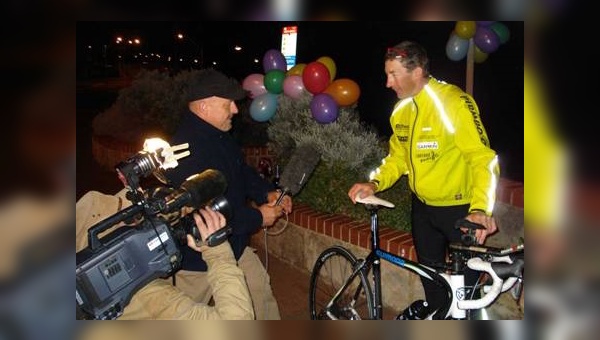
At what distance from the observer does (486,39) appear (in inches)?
247

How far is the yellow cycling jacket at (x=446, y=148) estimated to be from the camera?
283cm

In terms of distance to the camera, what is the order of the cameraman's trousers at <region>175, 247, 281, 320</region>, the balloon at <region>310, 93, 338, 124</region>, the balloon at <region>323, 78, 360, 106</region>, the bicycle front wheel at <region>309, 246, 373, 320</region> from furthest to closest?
the balloon at <region>323, 78, 360, 106</region> < the balloon at <region>310, 93, 338, 124</region> < the bicycle front wheel at <region>309, 246, 373, 320</region> < the cameraman's trousers at <region>175, 247, 281, 320</region>

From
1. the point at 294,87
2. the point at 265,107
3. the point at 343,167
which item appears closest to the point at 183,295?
the point at 343,167

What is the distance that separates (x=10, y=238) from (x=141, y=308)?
598mm

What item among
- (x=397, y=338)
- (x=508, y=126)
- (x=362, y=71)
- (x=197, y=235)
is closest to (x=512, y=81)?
(x=508, y=126)

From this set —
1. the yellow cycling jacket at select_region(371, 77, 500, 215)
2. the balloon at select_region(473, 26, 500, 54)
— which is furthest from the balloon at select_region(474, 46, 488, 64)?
the yellow cycling jacket at select_region(371, 77, 500, 215)

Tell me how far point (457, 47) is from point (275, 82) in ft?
7.88

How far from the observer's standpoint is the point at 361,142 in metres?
5.18

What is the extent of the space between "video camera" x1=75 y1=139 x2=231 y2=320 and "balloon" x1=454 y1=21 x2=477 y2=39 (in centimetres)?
482

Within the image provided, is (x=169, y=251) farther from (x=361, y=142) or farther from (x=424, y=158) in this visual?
(x=361, y=142)

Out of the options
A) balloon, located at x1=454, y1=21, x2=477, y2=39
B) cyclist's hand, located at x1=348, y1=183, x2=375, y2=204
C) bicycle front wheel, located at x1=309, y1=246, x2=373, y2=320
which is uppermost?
balloon, located at x1=454, y1=21, x2=477, y2=39

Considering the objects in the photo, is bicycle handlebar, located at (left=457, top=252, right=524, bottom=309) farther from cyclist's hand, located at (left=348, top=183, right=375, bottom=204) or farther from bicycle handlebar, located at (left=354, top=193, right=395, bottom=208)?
cyclist's hand, located at (left=348, top=183, right=375, bottom=204)

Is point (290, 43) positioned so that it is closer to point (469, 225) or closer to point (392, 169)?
point (392, 169)

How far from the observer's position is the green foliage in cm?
470
